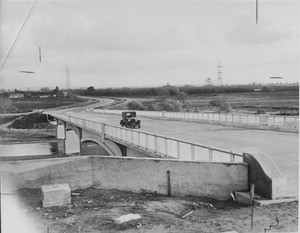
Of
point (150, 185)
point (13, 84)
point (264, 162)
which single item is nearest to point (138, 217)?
point (150, 185)

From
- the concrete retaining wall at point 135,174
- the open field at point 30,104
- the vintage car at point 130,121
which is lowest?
the vintage car at point 130,121

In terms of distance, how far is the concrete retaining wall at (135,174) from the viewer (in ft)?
30.1

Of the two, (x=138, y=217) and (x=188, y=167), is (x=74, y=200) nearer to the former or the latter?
(x=138, y=217)

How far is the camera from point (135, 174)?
9.73 metres

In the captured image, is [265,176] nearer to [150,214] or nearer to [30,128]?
[150,214]

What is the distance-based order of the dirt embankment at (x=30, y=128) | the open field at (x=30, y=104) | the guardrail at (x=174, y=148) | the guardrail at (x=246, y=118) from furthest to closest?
1. the dirt embankment at (x=30, y=128)
2. the guardrail at (x=246, y=118)
3. the open field at (x=30, y=104)
4. the guardrail at (x=174, y=148)

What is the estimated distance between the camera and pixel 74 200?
914cm

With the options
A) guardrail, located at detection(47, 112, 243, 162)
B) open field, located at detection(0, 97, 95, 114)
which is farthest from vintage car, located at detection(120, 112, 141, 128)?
guardrail, located at detection(47, 112, 243, 162)

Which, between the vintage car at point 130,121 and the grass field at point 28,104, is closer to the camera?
the grass field at point 28,104

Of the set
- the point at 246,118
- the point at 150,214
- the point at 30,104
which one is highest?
the point at 30,104

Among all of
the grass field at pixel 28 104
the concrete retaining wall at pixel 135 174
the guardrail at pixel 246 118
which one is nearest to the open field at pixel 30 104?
the grass field at pixel 28 104

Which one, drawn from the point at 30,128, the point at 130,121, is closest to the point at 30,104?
the point at 130,121

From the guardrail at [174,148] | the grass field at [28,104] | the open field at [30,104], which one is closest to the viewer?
the guardrail at [174,148]

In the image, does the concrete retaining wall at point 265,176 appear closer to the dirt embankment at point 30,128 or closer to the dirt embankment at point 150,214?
the dirt embankment at point 150,214
